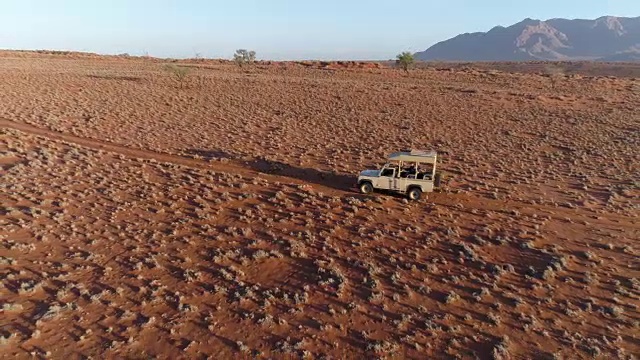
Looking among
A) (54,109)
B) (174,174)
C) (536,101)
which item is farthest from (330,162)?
(536,101)

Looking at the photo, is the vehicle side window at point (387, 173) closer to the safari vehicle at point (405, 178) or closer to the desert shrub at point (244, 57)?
the safari vehicle at point (405, 178)

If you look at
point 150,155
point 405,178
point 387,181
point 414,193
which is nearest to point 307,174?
point 387,181

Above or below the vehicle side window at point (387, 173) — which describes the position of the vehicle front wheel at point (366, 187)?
below

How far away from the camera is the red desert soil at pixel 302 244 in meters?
9.61

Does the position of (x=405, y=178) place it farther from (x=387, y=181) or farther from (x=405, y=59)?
(x=405, y=59)

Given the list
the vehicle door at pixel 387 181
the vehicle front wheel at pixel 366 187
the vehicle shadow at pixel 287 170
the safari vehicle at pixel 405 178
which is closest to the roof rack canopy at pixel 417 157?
the safari vehicle at pixel 405 178

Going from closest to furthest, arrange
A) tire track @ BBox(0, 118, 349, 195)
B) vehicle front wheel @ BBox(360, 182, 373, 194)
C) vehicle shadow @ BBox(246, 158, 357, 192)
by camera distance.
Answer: vehicle front wheel @ BBox(360, 182, 373, 194) → vehicle shadow @ BBox(246, 158, 357, 192) → tire track @ BBox(0, 118, 349, 195)

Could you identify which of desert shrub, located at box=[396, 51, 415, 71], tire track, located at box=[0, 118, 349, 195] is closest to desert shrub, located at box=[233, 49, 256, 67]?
desert shrub, located at box=[396, 51, 415, 71]

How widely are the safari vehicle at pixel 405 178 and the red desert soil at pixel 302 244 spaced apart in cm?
51

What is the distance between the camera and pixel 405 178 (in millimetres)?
17516

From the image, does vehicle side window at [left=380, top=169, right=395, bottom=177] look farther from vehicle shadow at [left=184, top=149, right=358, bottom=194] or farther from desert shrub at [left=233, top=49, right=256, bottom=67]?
desert shrub at [left=233, top=49, right=256, bottom=67]

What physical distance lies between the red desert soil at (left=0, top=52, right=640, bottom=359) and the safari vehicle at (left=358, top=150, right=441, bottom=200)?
1.67 ft

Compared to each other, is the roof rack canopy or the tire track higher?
the roof rack canopy

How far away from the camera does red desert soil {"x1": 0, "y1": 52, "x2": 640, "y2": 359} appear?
31.5ft
